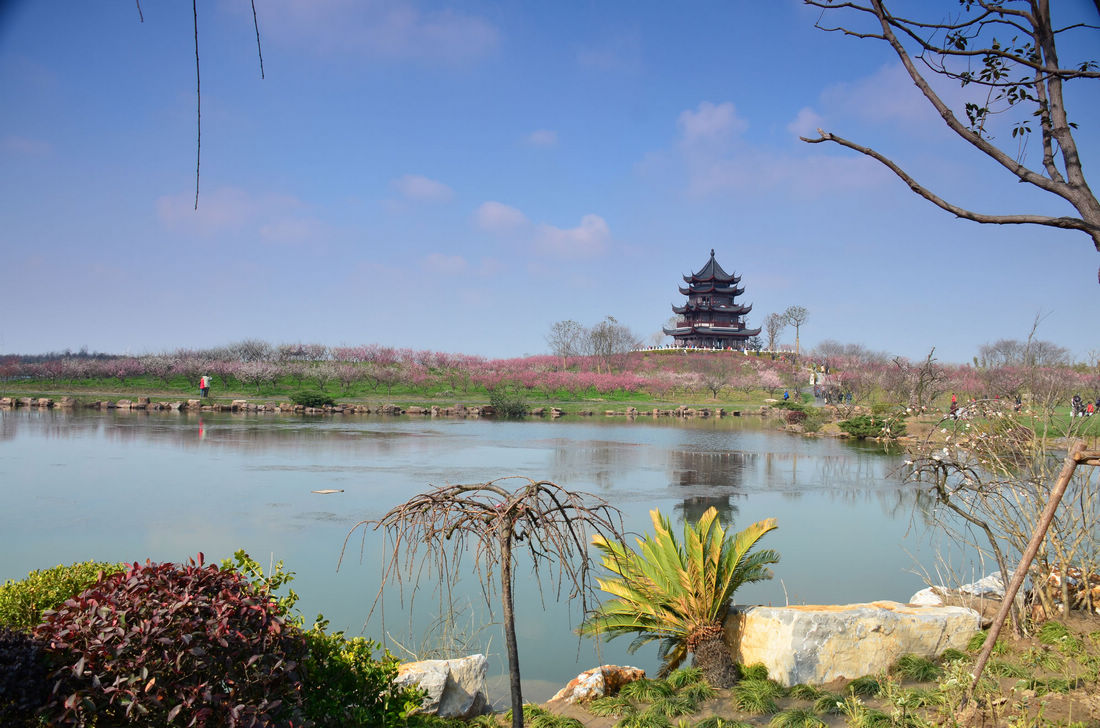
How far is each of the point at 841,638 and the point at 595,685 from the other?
202 cm

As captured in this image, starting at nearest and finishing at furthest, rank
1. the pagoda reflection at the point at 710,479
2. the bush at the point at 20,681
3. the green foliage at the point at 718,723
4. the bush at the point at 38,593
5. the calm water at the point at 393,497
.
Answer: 1. the bush at the point at 20,681
2. the bush at the point at 38,593
3. the green foliage at the point at 718,723
4. the calm water at the point at 393,497
5. the pagoda reflection at the point at 710,479

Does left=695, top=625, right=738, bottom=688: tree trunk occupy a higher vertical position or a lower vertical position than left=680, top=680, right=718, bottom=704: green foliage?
higher

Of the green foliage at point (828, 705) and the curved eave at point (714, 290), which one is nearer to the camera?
the green foliage at point (828, 705)

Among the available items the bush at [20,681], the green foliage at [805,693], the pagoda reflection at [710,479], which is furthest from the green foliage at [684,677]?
the pagoda reflection at [710,479]

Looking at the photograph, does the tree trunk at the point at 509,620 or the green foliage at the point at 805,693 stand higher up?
the tree trunk at the point at 509,620

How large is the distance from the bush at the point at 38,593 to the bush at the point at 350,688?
3.80 feet

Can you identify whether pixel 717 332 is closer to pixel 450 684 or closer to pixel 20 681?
pixel 450 684

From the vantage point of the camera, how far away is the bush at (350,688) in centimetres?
387

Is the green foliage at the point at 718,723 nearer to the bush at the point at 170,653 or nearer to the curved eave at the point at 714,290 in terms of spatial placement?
the bush at the point at 170,653

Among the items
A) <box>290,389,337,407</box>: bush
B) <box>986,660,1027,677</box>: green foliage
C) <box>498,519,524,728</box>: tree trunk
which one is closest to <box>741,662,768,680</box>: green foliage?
<box>986,660,1027,677</box>: green foliage

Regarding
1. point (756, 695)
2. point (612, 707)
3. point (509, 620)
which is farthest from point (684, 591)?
point (509, 620)

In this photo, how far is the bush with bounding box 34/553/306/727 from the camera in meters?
2.88

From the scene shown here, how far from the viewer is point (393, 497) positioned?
1389 centimetres

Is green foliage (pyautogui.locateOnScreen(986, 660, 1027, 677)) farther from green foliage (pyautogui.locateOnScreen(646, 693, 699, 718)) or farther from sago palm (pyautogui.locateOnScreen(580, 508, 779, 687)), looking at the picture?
green foliage (pyautogui.locateOnScreen(646, 693, 699, 718))
